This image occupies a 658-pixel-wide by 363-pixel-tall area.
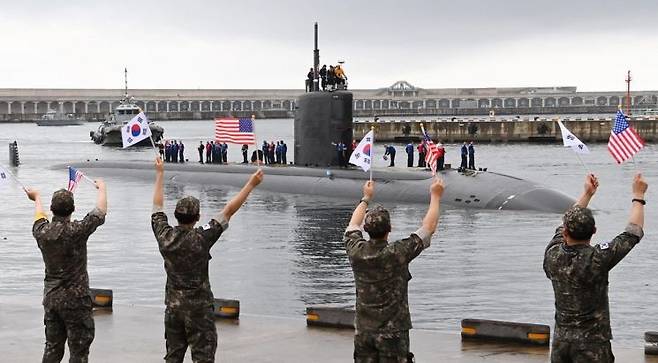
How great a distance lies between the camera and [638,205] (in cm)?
670

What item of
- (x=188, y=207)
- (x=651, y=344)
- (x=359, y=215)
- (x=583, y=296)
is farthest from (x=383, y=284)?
(x=651, y=344)

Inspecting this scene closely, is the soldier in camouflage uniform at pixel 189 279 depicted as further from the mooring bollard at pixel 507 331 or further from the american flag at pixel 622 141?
the american flag at pixel 622 141

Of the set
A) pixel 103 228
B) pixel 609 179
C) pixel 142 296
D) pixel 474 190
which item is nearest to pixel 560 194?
pixel 474 190

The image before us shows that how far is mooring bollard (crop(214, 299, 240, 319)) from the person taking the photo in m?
11.6

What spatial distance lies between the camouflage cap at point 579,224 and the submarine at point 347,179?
20991mm

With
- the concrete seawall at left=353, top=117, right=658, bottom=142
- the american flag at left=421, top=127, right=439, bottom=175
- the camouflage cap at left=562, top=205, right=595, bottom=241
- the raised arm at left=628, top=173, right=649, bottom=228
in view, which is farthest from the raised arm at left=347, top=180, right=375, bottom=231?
the concrete seawall at left=353, top=117, right=658, bottom=142

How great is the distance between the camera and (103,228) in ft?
90.9

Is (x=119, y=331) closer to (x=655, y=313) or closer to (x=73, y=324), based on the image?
(x=73, y=324)

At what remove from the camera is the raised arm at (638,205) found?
6625 mm

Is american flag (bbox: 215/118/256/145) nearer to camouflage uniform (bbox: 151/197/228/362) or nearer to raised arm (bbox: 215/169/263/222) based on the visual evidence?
raised arm (bbox: 215/169/263/222)

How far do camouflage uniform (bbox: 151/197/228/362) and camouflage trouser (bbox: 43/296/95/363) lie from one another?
0.74 metres

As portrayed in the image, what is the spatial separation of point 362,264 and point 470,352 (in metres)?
3.24

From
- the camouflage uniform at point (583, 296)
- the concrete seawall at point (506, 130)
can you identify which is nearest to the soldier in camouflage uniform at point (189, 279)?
the camouflage uniform at point (583, 296)

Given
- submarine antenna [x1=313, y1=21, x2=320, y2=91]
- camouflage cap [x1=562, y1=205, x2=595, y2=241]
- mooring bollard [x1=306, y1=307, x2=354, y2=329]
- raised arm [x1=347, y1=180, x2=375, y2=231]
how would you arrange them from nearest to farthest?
camouflage cap [x1=562, y1=205, x2=595, y2=241], raised arm [x1=347, y1=180, x2=375, y2=231], mooring bollard [x1=306, y1=307, x2=354, y2=329], submarine antenna [x1=313, y1=21, x2=320, y2=91]
